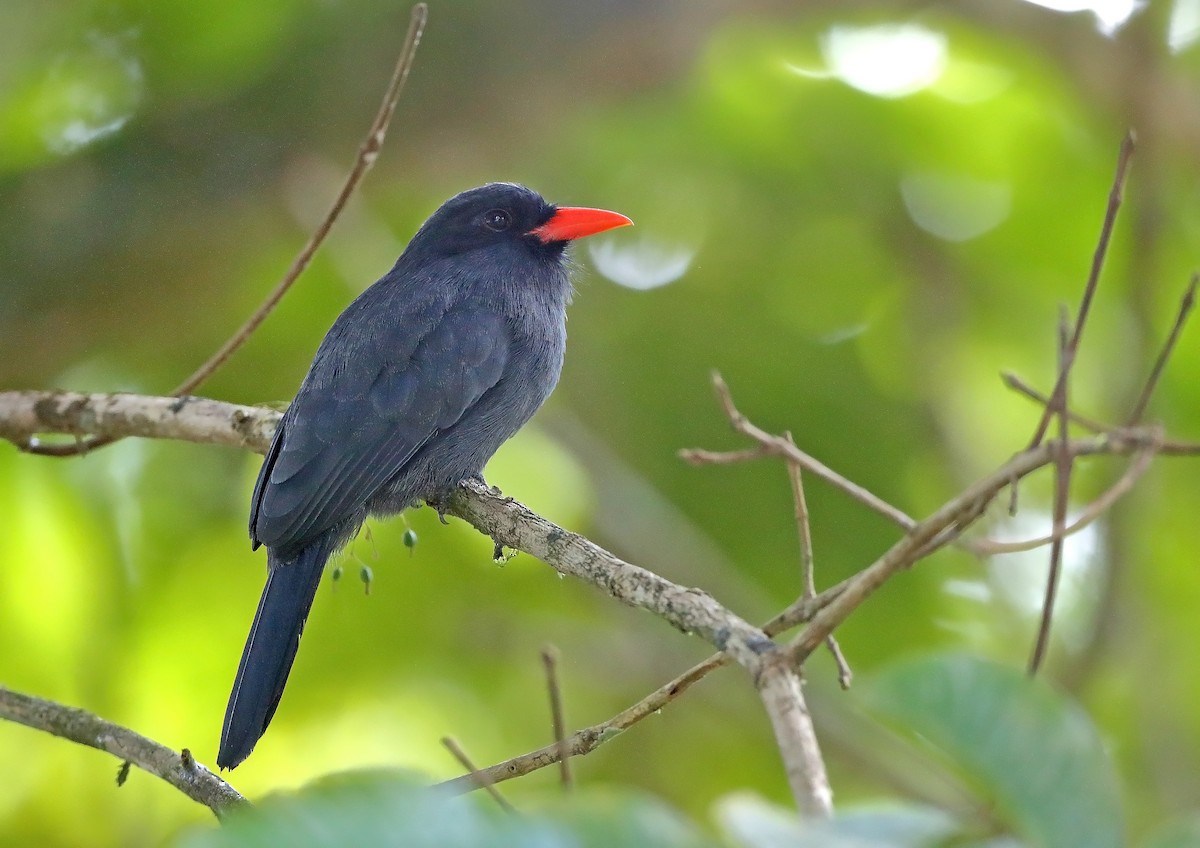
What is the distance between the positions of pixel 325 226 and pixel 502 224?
1.23 metres

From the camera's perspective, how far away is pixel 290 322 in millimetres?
5840

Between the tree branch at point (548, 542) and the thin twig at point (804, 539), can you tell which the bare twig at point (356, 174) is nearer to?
the tree branch at point (548, 542)

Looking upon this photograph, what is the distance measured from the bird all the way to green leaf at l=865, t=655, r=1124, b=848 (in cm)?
239

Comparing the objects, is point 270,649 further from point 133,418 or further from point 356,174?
point 356,174

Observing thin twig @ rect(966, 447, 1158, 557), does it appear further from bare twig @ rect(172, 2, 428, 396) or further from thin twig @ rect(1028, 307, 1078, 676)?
bare twig @ rect(172, 2, 428, 396)

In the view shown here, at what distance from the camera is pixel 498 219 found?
457cm

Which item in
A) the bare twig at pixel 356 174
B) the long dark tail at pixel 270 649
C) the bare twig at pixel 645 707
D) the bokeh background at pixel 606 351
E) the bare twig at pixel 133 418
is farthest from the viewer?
the bokeh background at pixel 606 351

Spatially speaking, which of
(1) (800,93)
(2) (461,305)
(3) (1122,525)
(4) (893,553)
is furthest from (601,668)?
(4) (893,553)

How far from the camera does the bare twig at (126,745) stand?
2338 millimetres

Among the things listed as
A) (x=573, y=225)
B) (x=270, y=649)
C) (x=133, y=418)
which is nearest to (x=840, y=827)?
(x=270, y=649)

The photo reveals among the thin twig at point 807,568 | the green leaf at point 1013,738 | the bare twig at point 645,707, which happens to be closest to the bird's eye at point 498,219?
the thin twig at point 807,568

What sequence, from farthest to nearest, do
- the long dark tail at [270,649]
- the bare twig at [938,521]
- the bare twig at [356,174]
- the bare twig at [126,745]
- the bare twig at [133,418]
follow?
the bare twig at [133,418]
the bare twig at [356,174]
the long dark tail at [270,649]
the bare twig at [126,745]
the bare twig at [938,521]

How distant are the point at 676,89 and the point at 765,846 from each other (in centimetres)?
495

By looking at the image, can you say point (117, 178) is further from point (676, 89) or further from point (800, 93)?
point (800, 93)
